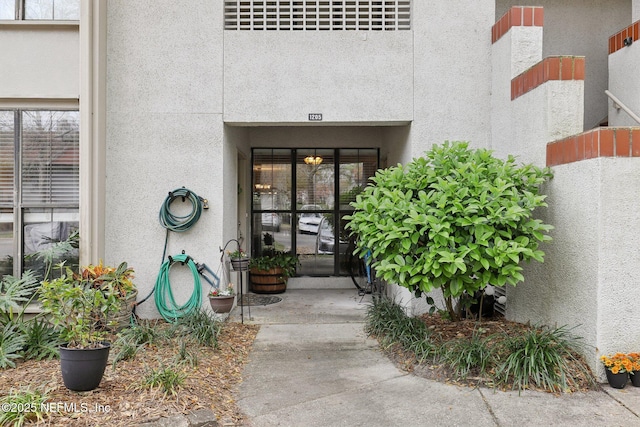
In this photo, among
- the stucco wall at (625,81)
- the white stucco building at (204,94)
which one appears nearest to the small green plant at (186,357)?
the white stucco building at (204,94)

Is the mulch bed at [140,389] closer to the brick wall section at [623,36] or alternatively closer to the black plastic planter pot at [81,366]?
the black plastic planter pot at [81,366]

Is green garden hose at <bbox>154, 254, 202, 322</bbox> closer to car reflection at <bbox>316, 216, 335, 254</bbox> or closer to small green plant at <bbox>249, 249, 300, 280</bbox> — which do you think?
small green plant at <bbox>249, 249, 300, 280</bbox>

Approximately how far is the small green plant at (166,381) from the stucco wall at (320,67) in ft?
11.3

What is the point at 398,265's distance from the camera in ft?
14.0

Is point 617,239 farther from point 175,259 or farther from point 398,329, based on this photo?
point 175,259

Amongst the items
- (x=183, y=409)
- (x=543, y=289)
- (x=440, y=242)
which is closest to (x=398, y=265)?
(x=440, y=242)

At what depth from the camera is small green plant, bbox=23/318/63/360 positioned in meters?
4.56

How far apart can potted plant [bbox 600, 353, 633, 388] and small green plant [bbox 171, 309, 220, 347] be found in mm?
3809

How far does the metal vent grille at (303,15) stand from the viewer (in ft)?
19.7

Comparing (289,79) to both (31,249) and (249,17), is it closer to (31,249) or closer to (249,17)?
(249,17)

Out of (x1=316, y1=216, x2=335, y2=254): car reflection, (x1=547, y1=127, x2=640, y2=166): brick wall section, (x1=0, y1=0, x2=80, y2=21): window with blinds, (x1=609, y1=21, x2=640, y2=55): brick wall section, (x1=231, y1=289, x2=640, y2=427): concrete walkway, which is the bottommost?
(x1=231, y1=289, x2=640, y2=427): concrete walkway

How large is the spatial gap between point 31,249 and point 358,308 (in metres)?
4.56

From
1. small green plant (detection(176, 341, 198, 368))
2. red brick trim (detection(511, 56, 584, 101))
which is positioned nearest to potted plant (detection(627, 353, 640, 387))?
red brick trim (detection(511, 56, 584, 101))

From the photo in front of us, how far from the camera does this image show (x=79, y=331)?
3652mm
